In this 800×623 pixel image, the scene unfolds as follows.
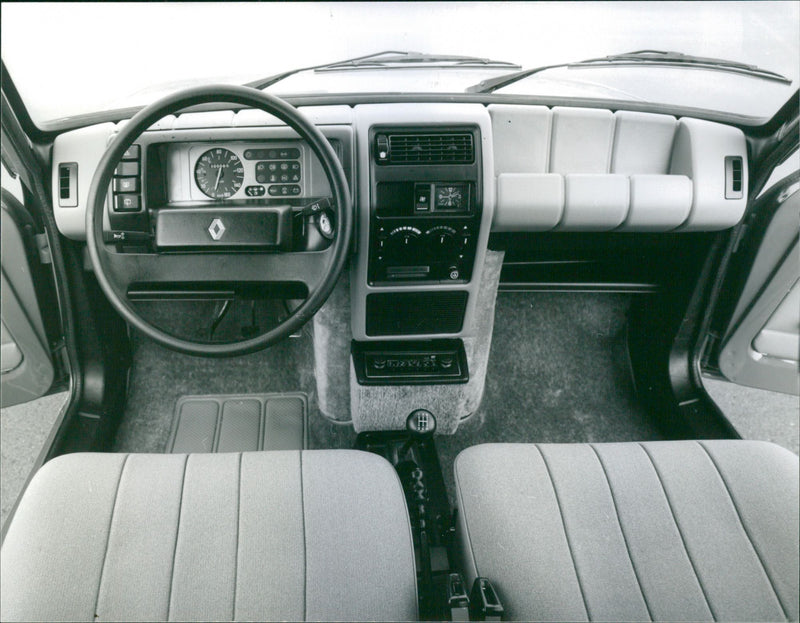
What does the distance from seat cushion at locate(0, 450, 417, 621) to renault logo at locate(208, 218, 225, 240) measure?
49 cm

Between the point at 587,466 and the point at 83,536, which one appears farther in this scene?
the point at 587,466

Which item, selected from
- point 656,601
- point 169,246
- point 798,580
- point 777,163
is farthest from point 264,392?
point 777,163

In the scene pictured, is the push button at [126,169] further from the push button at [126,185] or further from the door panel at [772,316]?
the door panel at [772,316]

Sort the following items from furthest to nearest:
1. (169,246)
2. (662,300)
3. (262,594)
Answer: (662,300) → (169,246) → (262,594)

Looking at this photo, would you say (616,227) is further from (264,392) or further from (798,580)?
(264,392)

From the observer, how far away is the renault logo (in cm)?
125

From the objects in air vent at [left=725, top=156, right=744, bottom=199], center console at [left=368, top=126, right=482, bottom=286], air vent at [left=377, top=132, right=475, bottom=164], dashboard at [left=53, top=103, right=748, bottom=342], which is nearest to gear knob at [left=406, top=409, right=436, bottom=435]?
dashboard at [left=53, top=103, right=748, bottom=342]

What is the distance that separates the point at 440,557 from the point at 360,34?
1321 mm

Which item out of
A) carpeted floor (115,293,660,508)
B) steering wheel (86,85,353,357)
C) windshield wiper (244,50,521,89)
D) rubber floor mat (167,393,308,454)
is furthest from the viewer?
carpeted floor (115,293,660,508)

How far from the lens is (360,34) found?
1.44 m

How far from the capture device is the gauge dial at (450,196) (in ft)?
4.37

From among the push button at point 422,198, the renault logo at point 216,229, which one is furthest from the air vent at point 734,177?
the renault logo at point 216,229

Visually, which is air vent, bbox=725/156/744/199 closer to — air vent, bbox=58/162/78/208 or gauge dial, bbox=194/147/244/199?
gauge dial, bbox=194/147/244/199

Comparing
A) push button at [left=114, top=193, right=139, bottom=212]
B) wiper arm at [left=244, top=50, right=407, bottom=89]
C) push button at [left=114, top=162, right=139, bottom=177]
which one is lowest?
push button at [left=114, top=193, right=139, bottom=212]
